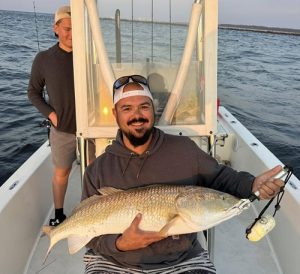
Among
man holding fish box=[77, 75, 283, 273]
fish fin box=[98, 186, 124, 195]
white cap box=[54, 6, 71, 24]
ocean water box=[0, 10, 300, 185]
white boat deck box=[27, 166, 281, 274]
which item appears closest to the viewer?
fish fin box=[98, 186, 124, 195]

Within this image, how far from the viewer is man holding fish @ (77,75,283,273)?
2572 mm

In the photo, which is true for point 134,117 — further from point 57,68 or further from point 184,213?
point 57,68

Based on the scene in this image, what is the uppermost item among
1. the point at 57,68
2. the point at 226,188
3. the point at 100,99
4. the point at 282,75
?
the point at 57,68

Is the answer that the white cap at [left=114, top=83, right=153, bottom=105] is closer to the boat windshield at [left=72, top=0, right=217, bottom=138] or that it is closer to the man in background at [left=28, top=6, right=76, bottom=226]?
the boat windshield at [left=72, top=0, right=217, bottom=138]

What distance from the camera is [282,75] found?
2039 cm

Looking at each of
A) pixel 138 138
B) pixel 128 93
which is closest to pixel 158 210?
pixel 138 138

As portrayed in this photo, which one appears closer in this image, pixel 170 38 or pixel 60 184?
pixel 170 38

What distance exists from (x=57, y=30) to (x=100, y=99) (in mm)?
832

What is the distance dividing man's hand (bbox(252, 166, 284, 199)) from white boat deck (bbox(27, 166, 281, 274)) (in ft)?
4.90

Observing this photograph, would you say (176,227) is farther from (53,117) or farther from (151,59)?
(53,117)

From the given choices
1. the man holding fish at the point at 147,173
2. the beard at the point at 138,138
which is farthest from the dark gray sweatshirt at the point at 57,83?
the beard at the point at 138,138

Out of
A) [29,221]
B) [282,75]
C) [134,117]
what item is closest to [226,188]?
[134,117]

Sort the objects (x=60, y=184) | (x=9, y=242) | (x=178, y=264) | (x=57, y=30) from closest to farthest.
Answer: (x=178, y=264) → (x=9, y=242) → (x=57, y=30) → (x=60, y=184)

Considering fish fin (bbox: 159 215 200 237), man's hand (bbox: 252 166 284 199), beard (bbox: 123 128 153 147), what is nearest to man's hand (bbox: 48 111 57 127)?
beard (bbox: 123 128 153 147)
